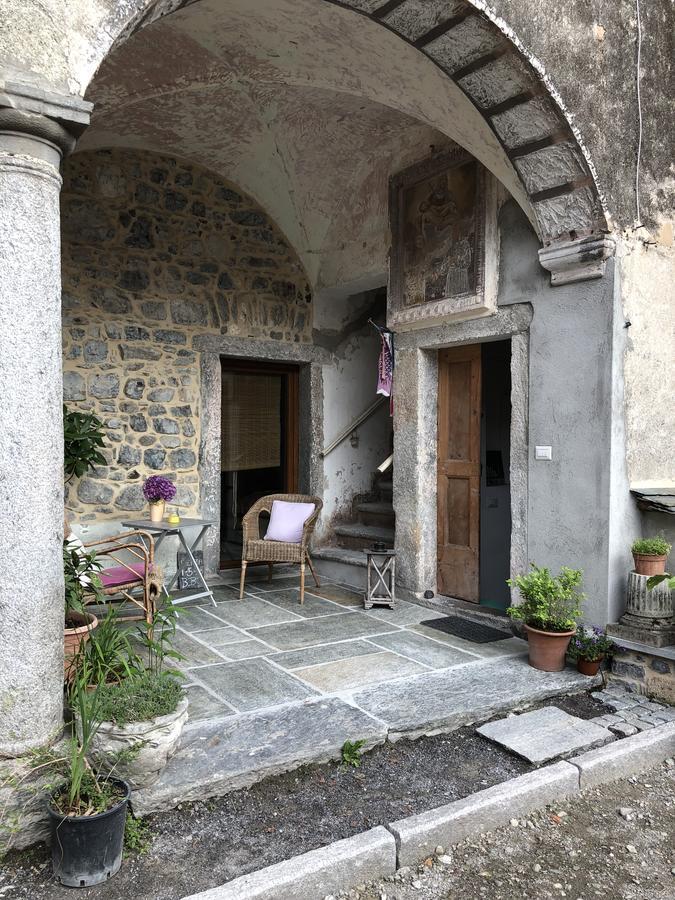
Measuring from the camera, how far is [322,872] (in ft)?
6.77

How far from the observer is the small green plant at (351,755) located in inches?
108

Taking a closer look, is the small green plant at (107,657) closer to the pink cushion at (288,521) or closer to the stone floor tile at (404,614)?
the stone floor tile at (404,614)

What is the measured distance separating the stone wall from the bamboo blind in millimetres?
490

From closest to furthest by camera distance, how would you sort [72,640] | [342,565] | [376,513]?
[72,640] < [342,565] < [376,513]

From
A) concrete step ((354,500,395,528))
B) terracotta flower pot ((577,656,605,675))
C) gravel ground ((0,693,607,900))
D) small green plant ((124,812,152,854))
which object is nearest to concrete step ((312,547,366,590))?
concrete step ((354,500,395,528))

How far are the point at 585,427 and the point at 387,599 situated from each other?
1951 millimetres

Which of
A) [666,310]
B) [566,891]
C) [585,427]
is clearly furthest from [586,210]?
[566,891]

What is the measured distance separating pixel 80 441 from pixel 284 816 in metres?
3.21

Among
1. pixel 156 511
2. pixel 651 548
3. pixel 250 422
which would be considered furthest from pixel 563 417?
pixel 250 422

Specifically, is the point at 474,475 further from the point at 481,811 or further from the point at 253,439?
the point at 481,811

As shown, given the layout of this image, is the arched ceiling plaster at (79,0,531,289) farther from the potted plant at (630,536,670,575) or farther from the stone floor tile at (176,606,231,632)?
the stone floor tile at (176,606,231,632)

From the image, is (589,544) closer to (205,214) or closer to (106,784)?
(106,784)

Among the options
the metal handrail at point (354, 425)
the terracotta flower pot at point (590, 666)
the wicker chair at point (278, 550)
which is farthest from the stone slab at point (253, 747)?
the metal handrail at point (354, 425)

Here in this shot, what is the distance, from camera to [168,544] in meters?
5.39
